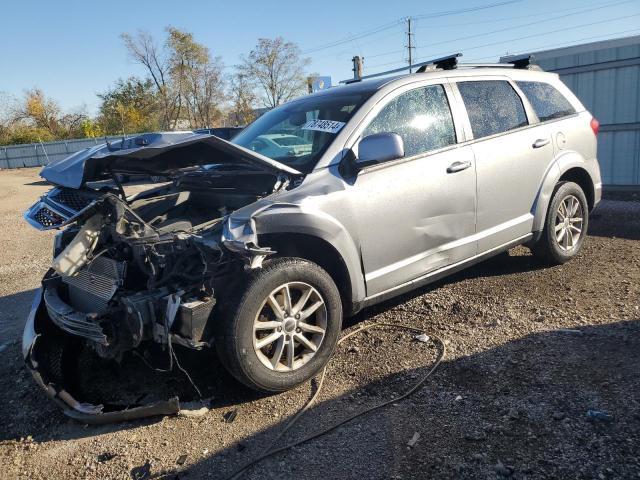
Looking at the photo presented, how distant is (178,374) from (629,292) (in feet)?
12.5

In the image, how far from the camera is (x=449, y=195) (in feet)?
13.0

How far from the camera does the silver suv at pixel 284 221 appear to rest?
120 inches

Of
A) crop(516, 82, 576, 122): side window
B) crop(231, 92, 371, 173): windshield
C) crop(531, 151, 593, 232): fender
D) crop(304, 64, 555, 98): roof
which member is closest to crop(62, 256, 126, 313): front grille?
crop(231, 92, 371, 173): windshield

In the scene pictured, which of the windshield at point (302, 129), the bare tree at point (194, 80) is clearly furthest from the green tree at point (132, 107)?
the windshield at point (302, 129)

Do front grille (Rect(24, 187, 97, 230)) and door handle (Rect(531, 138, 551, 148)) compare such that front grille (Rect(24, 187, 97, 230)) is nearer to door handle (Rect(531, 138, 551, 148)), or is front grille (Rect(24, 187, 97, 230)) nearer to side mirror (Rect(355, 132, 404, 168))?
side mirror (Rect(355, 132, 404, 168))

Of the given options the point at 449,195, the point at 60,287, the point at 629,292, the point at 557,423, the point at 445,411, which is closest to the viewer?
the point at 557,423

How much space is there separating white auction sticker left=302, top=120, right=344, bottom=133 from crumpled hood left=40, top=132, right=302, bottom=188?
50cm

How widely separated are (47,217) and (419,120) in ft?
8.99

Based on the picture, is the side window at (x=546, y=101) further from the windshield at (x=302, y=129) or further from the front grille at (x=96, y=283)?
the front grille at (x=96, y=283)

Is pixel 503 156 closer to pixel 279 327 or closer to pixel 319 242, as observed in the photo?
pixel 319 242

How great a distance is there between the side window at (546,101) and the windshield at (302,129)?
1.94 m

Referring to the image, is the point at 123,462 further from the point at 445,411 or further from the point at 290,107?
the point at 290,107

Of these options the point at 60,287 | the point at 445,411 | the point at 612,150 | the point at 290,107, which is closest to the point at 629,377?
the point at 445,411

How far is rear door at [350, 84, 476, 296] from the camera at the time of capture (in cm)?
360
